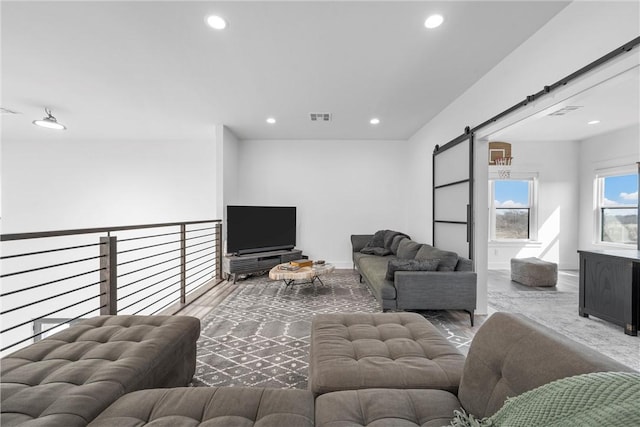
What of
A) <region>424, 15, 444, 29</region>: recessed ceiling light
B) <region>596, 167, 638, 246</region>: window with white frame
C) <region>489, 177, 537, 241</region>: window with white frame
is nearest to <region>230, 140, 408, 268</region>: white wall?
<region>489, 177, 537, 241</region>: window with white frame

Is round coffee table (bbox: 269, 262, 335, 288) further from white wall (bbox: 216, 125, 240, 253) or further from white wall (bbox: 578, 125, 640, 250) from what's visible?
white wall (bbox: 578, 125, 640, 250)

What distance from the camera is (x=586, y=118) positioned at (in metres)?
4.38

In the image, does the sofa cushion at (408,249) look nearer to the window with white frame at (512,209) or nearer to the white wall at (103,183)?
the window with white frame at (512,209)

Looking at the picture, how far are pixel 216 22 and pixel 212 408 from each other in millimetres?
2573

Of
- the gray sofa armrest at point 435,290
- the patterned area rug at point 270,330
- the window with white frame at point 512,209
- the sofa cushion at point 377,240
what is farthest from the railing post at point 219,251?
the window with white frame at point 512,209

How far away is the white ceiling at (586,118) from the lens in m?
3.12

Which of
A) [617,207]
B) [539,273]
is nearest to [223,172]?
[539,273]

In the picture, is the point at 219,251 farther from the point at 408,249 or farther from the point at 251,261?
the point at 408,249

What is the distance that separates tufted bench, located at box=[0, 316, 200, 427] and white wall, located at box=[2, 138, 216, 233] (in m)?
4.47

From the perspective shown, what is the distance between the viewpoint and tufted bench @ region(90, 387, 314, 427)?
949mm

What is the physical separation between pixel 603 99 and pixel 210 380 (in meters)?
5.61

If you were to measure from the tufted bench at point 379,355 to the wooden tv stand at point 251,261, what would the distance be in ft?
10.1

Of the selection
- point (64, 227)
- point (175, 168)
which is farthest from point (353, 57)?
point (64, 227)

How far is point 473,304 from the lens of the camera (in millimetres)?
2881
